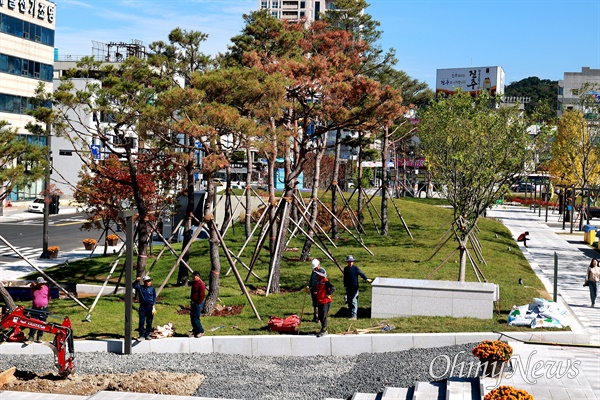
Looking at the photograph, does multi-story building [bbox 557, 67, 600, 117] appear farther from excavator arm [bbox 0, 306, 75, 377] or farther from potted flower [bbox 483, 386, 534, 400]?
potted flower [bbox 483, 386, 534, 400]

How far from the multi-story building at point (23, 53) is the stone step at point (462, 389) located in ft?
172

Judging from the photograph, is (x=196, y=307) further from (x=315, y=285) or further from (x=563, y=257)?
(x=563, y=257)

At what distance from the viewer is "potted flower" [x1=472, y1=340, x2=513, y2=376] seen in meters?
14.5

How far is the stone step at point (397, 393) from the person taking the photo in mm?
14320

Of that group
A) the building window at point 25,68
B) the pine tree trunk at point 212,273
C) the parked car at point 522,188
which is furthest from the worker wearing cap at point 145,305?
the parked car at point 522,188

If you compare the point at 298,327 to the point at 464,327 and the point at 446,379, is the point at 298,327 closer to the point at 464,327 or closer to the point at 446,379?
the point at 464,327

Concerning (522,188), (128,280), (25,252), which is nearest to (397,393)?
(128,280)

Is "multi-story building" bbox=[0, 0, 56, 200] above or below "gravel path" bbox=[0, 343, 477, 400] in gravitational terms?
above

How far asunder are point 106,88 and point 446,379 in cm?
1393

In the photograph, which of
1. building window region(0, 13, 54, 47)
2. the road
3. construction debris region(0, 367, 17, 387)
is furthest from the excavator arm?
building window region(0, 13, 54, 47)

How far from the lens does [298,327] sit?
19.5 meters

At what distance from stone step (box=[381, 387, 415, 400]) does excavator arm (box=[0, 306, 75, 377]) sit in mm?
6556

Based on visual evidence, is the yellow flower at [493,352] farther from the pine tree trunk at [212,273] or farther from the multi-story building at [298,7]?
the multi-story building at [298,7]

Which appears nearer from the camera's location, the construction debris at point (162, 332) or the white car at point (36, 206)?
the construction debris at point (162, 332)
